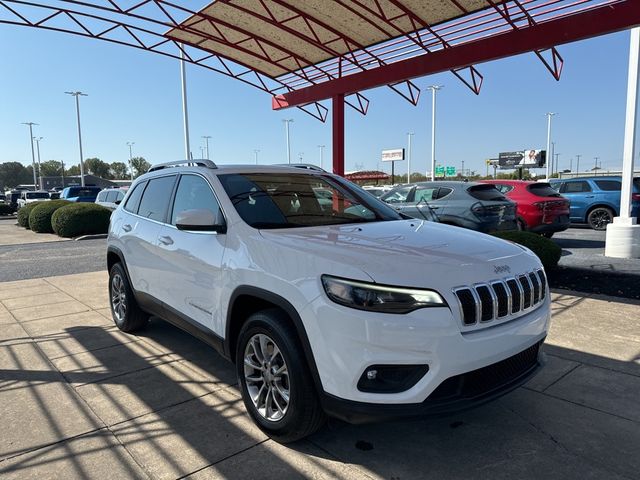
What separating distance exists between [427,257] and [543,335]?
3.33 ft

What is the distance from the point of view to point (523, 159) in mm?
63750

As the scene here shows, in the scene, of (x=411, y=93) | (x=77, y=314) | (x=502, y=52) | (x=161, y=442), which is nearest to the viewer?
(x=161, y=442)

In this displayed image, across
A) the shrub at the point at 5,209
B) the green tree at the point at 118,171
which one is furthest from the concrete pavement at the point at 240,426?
the green tree at the point at 118,171

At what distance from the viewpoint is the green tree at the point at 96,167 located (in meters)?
129

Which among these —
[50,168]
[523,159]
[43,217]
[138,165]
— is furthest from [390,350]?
[50,168]

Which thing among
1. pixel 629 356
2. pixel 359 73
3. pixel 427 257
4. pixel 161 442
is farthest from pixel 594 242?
pixel 161 442

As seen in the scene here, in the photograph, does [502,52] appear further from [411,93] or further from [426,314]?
[426,314]

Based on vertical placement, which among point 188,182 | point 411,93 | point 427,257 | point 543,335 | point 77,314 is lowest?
point 77,314

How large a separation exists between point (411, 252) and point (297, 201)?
1343 mm

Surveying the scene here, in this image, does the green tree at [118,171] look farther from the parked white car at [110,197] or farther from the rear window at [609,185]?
the rear window at [609,185]

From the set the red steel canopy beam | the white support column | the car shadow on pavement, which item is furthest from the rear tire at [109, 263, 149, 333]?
the white support column

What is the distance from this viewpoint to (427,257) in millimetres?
2623

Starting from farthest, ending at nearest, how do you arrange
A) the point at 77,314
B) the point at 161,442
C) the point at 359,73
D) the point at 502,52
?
the point at 359,73 < the point at 502,52 < the point at 77,314 < the point at 161,442

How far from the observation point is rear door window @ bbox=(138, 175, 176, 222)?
434 centimetres
